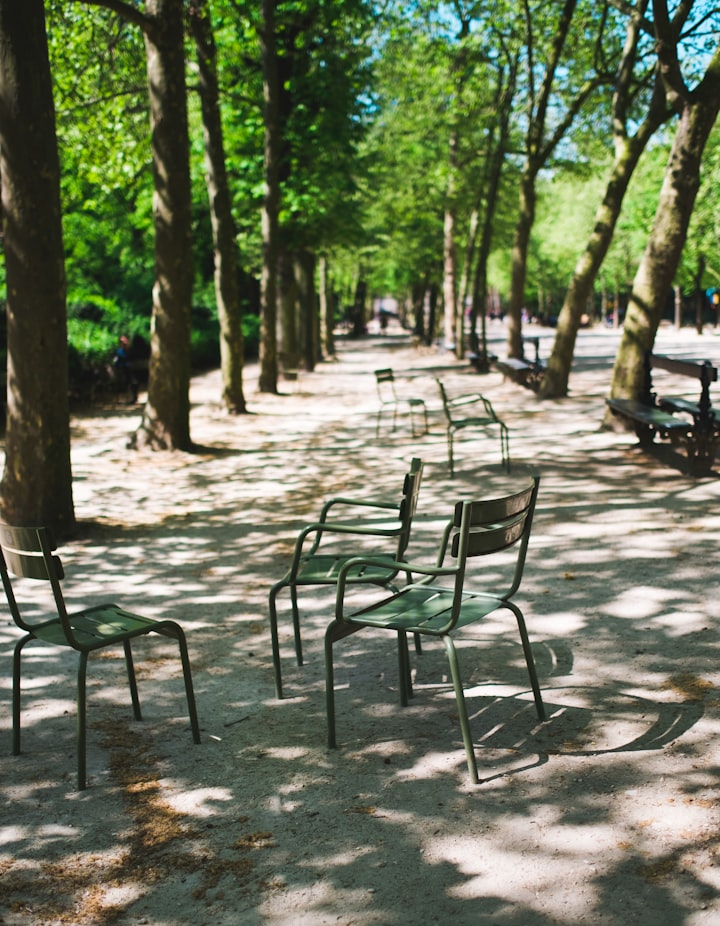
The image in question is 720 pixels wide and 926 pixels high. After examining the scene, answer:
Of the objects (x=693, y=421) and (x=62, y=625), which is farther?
(x=693, y=421)

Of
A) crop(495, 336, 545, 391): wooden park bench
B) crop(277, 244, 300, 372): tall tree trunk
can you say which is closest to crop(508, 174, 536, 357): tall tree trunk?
crop(495, 336, 545, 391): wooden park bench

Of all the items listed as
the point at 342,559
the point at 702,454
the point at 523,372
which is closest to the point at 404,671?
the point at 342,559

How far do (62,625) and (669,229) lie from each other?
10.5m

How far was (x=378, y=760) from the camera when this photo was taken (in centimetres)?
435

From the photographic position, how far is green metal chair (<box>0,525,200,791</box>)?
4.25 metres

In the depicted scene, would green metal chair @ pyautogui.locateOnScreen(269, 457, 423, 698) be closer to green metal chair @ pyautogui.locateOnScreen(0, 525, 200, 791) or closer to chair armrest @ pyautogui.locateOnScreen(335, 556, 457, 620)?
chair armrest @ pyautogui.locateOnScreen(335, 556, 457, 620)

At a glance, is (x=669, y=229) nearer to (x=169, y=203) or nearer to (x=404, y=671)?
(x=169, y=203)

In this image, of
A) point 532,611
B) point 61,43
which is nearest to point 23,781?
point 532,611

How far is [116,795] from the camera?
13.5ft

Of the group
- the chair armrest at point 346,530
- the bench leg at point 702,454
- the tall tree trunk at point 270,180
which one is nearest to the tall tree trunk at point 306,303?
the tall tree trunk at point 270,180

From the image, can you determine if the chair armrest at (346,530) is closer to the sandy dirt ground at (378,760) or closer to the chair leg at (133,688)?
the sandy dirt ground at (378,760)

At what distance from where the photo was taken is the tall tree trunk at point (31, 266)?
8305 millimetres

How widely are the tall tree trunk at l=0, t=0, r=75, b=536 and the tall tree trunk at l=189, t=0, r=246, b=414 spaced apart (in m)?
7.68

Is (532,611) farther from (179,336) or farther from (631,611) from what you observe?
(179,336)
